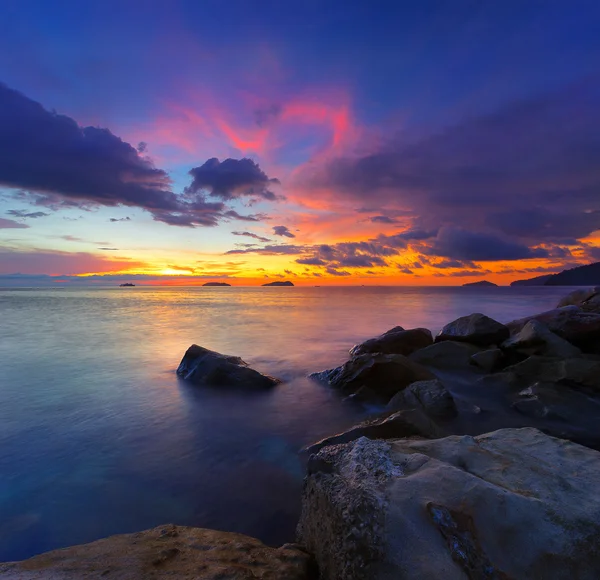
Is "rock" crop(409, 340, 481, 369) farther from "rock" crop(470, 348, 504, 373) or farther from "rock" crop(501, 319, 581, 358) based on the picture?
"rock" crop(501, 319, 581, 358)

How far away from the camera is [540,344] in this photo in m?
9.02

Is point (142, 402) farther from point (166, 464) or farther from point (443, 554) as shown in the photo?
point (443, 554)

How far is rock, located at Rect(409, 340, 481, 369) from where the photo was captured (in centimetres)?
997

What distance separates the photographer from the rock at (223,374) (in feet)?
29.5

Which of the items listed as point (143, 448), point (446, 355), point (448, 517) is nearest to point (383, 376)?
point (446, 355)

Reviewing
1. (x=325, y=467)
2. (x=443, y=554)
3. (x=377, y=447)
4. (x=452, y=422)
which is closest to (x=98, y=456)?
(x=325, y=467)

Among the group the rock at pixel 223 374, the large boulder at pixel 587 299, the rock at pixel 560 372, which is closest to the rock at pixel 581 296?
the large boulder at pixel 587 299

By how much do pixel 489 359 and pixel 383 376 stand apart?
3614 mm

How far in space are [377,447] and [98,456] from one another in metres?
4.99

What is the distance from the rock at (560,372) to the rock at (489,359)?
0.75 meters

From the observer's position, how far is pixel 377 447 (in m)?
2.99

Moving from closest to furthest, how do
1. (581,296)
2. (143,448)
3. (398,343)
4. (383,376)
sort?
(143,448) → (383,376) → (398,343) → (581,296)

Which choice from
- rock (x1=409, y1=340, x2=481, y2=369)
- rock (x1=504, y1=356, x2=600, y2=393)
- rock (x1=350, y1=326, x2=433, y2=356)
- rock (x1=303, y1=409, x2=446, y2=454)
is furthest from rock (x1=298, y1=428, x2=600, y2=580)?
rock (x1=350, y1=326, x2=433, y2=356)

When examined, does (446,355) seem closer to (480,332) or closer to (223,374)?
(480,332)
